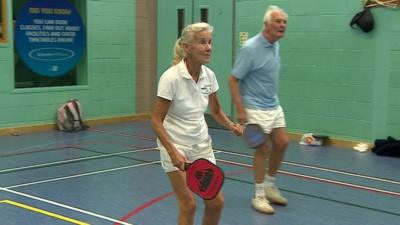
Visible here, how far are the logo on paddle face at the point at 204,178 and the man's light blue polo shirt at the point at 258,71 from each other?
5.39 feet

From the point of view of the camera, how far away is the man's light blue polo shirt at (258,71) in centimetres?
488

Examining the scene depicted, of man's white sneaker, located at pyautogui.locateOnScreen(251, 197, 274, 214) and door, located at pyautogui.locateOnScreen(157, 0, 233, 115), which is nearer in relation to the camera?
man's white sneaker, located at pyautogui.locateOnScreen(251, 197, 274, 214)

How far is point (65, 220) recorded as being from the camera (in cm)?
469

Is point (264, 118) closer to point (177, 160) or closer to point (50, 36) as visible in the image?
point (177, 160)

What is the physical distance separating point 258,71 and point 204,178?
176cm

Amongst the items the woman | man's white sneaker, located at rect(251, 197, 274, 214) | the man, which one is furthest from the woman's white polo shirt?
man's white sneaker, located at rect(251, 197, 274, 214)

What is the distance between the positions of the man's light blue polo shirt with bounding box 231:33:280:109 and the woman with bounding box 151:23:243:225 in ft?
4.25

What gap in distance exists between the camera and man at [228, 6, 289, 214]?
4871 millimetres

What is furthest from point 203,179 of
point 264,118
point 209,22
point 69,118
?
point 209,22

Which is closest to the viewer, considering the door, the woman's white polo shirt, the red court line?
the woman's white polo shirt

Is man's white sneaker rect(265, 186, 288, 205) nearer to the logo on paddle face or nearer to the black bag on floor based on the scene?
the logo on paddle face

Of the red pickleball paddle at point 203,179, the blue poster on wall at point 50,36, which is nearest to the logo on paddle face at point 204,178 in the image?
the red pickleball paddle at point 203,179

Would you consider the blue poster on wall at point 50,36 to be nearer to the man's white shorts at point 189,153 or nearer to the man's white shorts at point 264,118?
the man's white shorts at point 264,118

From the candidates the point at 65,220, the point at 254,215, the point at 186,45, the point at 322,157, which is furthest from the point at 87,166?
the point at 186,45
